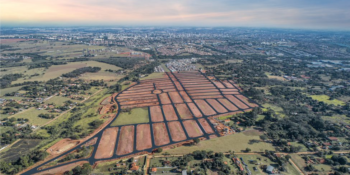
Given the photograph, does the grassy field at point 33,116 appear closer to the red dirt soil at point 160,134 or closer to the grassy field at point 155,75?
the red dirt soil at point 160,134

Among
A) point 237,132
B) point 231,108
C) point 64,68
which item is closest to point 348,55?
point 231,108

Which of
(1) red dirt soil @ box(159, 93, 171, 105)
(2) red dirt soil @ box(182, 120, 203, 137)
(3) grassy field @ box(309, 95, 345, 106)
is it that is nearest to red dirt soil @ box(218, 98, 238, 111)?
(2) red dirt soil @ box(182, 120, 203, 137)

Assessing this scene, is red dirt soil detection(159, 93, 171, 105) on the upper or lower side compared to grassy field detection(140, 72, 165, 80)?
lower

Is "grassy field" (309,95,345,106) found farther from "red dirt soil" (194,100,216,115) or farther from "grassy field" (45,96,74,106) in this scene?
"grassy field" (45,96,74,106)

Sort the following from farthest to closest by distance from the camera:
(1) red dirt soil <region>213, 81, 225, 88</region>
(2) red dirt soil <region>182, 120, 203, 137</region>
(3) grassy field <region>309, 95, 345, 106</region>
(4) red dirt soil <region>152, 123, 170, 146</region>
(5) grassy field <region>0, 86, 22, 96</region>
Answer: (1) red dirt soil <region>213, 81, 225, 88</region>
(5) grassy field <region>0, 86, 22, 96</region>
(3) grassy field <region>309, 95, 345, 106</region>
(2) red dirt soil <region>182, 120, 203, 137</region>
(4) red dirt soil <region>152, 123, 170, 146</region>

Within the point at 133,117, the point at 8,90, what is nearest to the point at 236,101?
the point at 133,117

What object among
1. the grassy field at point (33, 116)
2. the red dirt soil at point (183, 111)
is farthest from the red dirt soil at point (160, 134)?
the grassy field at point (33, 116)
